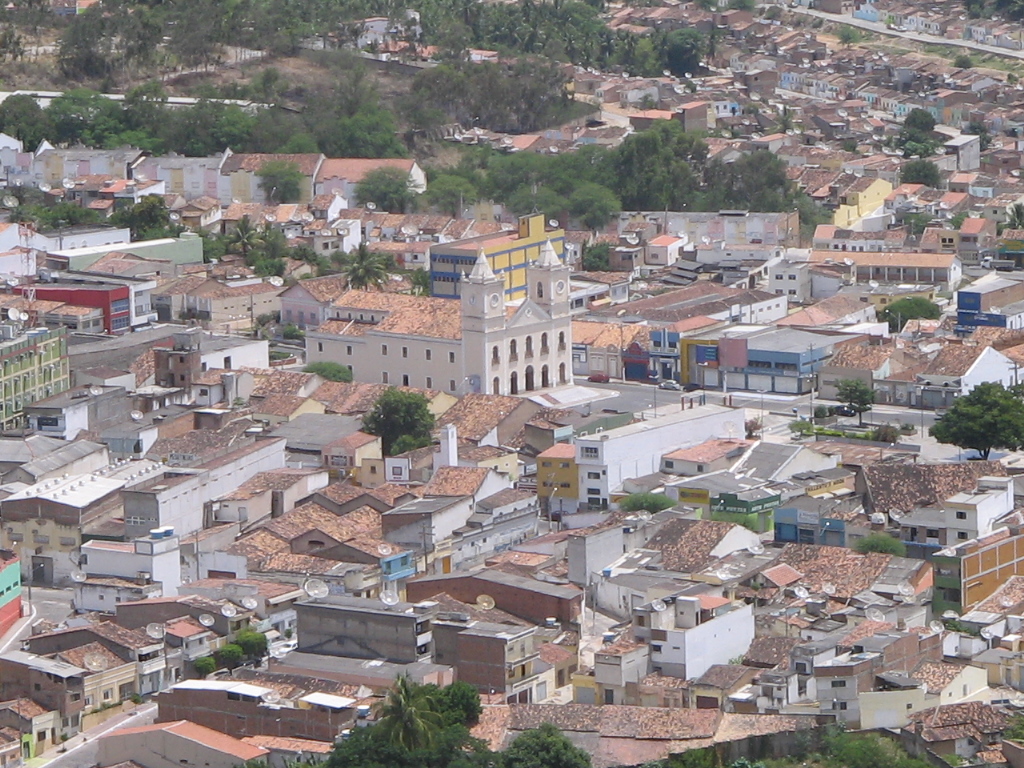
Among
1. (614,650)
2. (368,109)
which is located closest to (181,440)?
(614,650)

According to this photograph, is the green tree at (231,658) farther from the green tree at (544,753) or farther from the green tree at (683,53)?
the green tree at (683,53)

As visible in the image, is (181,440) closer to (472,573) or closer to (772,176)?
(472,573)

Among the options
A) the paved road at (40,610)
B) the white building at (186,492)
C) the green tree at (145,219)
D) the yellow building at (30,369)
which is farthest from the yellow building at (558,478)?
the green tree at (145,219)

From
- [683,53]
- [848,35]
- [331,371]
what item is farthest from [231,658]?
[848,35]

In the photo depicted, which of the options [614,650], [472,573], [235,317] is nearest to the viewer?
[614,650]

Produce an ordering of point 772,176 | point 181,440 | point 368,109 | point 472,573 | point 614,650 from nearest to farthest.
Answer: point 614,650, point 472,573, point 181,440, point 772,176, point 368,109

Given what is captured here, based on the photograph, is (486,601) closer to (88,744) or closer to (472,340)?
(88,744)

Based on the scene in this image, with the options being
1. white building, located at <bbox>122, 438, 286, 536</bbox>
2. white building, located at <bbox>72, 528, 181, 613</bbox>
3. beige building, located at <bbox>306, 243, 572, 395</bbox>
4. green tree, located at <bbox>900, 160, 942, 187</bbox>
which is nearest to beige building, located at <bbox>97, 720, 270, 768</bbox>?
white building, located at <bbox>72, 528, 181, 613</bbox>
